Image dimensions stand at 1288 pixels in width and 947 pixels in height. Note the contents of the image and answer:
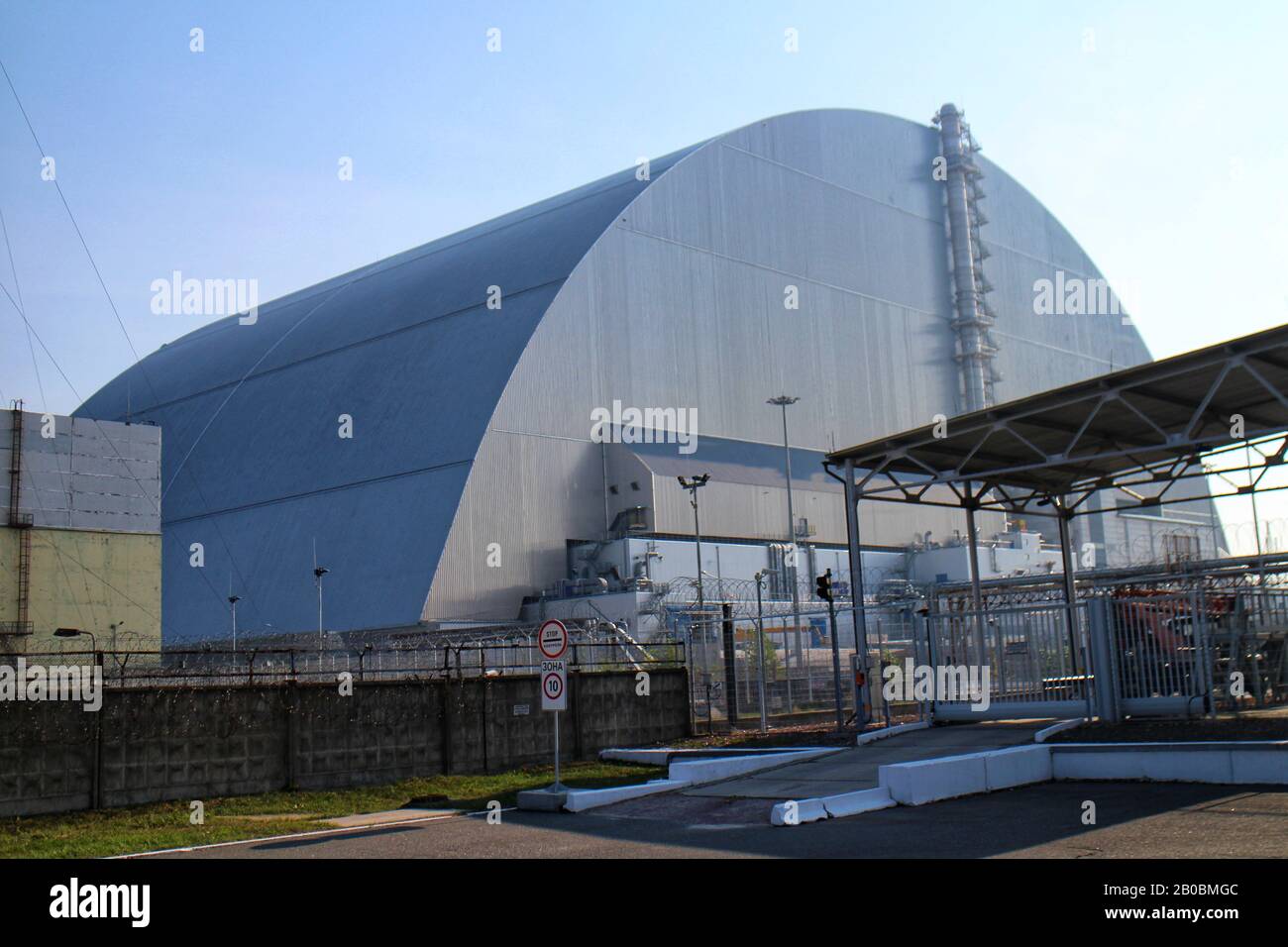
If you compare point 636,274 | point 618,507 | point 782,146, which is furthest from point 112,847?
point 782,146

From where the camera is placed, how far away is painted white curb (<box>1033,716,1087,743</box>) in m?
19.1

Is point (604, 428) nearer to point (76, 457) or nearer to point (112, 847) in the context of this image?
point (76, 457)

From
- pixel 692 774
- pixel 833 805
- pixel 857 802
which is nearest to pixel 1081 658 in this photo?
pixel 692 774

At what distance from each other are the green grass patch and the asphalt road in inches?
61.7

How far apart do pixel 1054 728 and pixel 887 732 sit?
137 inches

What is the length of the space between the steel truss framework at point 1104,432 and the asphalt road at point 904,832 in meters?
6.55

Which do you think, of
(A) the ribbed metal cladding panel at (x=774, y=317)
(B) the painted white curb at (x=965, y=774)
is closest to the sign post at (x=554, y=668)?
(B) the painted white curb at (x=965, y=774)

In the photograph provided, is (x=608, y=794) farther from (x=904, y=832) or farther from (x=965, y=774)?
(x=904, y=832)

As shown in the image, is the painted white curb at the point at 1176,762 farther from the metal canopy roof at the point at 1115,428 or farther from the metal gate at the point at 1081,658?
the metal canopy roof at the point at 1115,428

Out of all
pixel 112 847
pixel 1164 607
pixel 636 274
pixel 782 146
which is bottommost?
pixel 112 847

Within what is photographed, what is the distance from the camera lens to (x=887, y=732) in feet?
73.0
